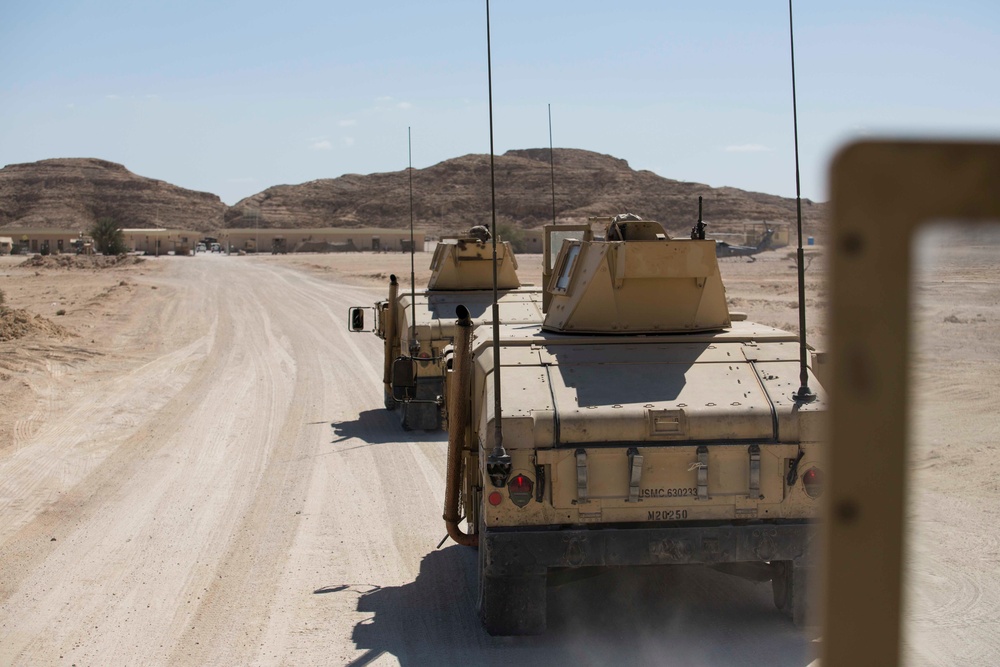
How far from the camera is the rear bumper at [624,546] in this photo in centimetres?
706

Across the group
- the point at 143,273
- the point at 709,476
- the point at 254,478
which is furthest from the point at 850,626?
the point at 143,273

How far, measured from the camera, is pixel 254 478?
12.8 metres

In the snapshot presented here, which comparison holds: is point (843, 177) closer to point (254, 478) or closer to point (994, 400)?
point (254, 478)

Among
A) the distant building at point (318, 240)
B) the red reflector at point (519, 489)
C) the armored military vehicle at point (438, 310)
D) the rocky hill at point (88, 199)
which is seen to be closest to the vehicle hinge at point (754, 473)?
the red reflector at point (519, 489)

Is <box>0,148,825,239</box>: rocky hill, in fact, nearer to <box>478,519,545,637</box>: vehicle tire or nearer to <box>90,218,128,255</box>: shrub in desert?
<box>90,218,128,255</box>: shrub in desert

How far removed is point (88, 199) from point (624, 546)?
612 feet

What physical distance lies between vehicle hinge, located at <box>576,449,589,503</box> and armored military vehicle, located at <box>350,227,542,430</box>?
7032 millimetres

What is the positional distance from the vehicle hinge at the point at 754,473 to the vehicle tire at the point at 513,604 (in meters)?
1.52

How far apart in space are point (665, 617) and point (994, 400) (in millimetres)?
9447

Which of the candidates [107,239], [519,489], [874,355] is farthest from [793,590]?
[107,239]

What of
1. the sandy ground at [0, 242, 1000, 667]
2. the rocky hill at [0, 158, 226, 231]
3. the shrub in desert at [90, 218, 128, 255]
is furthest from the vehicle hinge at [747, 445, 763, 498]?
the rocky hill at [0, 158, 226, 231]

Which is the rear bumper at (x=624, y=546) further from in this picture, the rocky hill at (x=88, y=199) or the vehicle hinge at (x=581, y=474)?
the rocky hill at (x=88, y=199)

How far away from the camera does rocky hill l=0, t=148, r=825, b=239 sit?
143875 millimetres

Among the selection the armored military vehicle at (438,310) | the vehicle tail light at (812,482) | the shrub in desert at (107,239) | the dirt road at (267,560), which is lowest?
the dirt road at (267,560)
